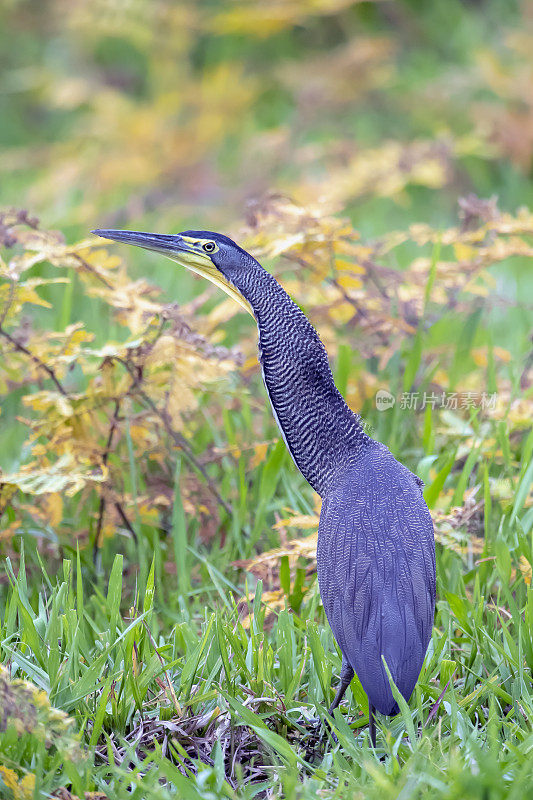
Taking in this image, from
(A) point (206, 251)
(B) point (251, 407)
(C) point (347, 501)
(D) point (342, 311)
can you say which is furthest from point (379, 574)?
(B) point (251, 407)

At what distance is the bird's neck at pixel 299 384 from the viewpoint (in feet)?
8.61

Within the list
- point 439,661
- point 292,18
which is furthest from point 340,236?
point 292,18

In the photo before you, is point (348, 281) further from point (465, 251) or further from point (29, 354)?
point (29, 354)

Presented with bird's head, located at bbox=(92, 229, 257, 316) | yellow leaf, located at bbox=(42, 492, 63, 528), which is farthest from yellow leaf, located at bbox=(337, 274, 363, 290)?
yellow leaf, located at bbox=(42, 492, 63, 528)

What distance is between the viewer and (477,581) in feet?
10.1

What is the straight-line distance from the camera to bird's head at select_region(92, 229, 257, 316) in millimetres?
2668

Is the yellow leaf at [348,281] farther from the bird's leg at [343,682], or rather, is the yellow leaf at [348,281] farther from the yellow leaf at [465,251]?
the bird's leg at [343,682]

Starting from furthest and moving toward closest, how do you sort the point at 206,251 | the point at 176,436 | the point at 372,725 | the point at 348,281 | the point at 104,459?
the point at 348,281, the point at 176,436, the point at 104,459, the point at 206,251, the point at 372,725

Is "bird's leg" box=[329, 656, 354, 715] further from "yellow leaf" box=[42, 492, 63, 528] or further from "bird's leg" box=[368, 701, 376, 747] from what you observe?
"yellow leaf" box=[42, 492, 63, 528]

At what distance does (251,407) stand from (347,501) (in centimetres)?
181

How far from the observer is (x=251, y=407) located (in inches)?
170

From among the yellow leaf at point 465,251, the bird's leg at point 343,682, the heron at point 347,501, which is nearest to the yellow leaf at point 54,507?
the heron at point 347,501

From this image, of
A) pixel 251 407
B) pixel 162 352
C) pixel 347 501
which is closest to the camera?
pixel 347 501

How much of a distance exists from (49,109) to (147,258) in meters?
3.95
